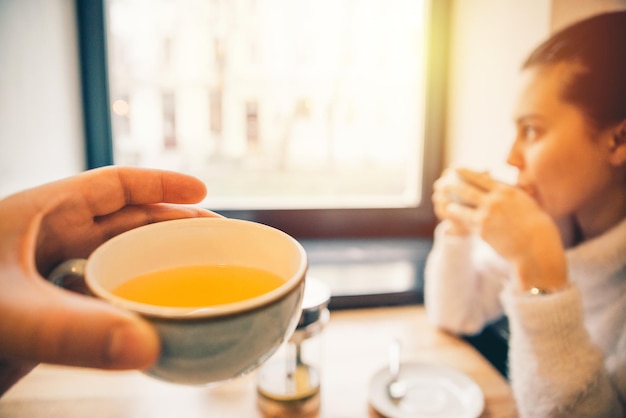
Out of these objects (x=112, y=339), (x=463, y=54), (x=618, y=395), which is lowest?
(x=618, y=395)

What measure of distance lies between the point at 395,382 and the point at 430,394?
6 centimetres

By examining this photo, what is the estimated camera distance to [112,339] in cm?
27

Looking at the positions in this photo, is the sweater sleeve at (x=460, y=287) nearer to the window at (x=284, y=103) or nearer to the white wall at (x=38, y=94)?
the window at (x=284, y=103)

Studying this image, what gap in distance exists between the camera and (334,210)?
1.27m

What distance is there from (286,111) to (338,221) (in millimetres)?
361

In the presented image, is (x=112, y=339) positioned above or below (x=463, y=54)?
below

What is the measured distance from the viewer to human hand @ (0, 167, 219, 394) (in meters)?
0.27

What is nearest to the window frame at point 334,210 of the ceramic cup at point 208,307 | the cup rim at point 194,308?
the ceramic cup at point 208,307

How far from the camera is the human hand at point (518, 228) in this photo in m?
0.71

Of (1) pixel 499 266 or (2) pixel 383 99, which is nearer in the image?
(1) pixel 499 266

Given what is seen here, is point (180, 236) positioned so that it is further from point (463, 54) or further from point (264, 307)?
point (463, 54)

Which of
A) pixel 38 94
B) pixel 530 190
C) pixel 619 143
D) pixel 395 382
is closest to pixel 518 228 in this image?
pixel 530 190

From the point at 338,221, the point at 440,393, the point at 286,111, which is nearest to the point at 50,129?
the point at 286,111

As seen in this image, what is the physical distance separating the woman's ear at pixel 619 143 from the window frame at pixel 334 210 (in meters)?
0.57
